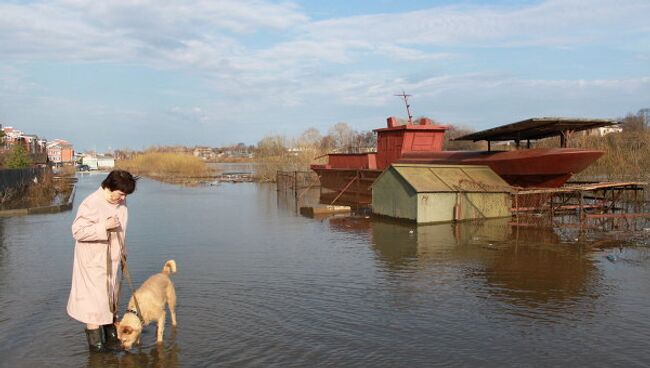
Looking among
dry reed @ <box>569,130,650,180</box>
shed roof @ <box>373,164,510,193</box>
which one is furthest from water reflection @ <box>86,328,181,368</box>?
dry reed @ <box>569,130,650,180</box>

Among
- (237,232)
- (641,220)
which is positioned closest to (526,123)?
(641,220)

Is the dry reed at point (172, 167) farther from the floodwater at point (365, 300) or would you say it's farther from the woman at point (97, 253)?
the woman at point (97, 253)

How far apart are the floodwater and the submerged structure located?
4.01 metres

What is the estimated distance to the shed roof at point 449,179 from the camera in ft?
62.5

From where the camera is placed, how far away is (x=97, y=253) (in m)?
5.70

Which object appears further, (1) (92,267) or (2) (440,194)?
(2) (440,194)

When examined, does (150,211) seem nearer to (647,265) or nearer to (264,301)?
(264,301)

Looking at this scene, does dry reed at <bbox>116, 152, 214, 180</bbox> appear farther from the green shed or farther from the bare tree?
the green shed

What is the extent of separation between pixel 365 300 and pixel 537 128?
13.4m

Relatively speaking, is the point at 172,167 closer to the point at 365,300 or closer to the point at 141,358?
the point at 365,300

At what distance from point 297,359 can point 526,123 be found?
14.6 m

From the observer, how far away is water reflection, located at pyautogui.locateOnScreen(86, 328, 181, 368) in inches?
239

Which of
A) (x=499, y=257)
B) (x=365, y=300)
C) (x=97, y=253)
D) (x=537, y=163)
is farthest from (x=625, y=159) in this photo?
(x=97, y=253)

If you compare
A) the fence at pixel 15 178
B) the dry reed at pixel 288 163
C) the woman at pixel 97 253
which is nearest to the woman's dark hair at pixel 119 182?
the woman at pixel 97 253
